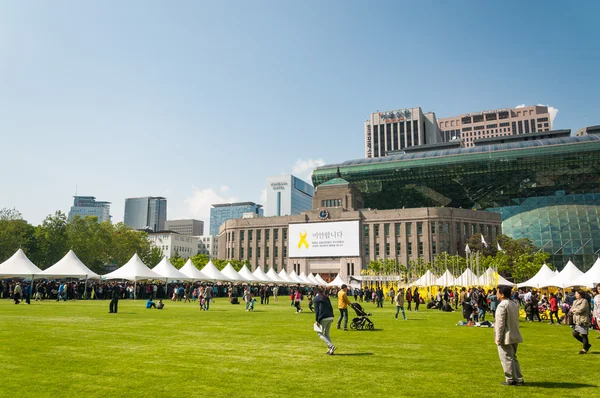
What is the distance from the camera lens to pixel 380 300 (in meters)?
42.5

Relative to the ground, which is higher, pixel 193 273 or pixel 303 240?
pixel 303 240

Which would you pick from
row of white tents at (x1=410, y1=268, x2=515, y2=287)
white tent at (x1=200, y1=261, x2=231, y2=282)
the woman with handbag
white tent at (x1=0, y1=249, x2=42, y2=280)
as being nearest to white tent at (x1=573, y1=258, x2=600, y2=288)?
row of white tents at (x1=410, y1=268, x2=515, y2=287)

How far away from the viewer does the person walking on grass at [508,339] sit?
9531mm

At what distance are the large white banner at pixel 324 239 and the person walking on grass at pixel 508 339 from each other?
300ft

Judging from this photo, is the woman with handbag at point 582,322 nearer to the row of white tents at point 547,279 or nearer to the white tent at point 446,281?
the row of white tents at point 547,279

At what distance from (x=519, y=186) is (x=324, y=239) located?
46403 mm

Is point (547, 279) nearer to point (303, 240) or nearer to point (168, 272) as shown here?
point (168, 272)

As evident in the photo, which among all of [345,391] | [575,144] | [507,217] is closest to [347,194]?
[507,217]

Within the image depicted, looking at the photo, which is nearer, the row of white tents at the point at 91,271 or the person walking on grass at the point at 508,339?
the person walking on grass at the point at 508,339

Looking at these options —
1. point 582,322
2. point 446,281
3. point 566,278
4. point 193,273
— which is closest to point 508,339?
point 582,322

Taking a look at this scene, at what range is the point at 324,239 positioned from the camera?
4117 inches

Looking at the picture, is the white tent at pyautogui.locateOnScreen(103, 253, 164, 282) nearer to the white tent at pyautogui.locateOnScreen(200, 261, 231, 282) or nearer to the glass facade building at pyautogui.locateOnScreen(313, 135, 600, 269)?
the white tent at pyautogui.locateOnScreen(200, 261, 231, 282)

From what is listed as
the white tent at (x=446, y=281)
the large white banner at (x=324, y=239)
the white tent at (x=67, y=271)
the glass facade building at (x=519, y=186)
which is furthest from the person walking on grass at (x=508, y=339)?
the glass facade building at (x=519, y=186)

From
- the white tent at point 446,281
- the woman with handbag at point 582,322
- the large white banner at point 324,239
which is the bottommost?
the woman with handbag at point 582,322
